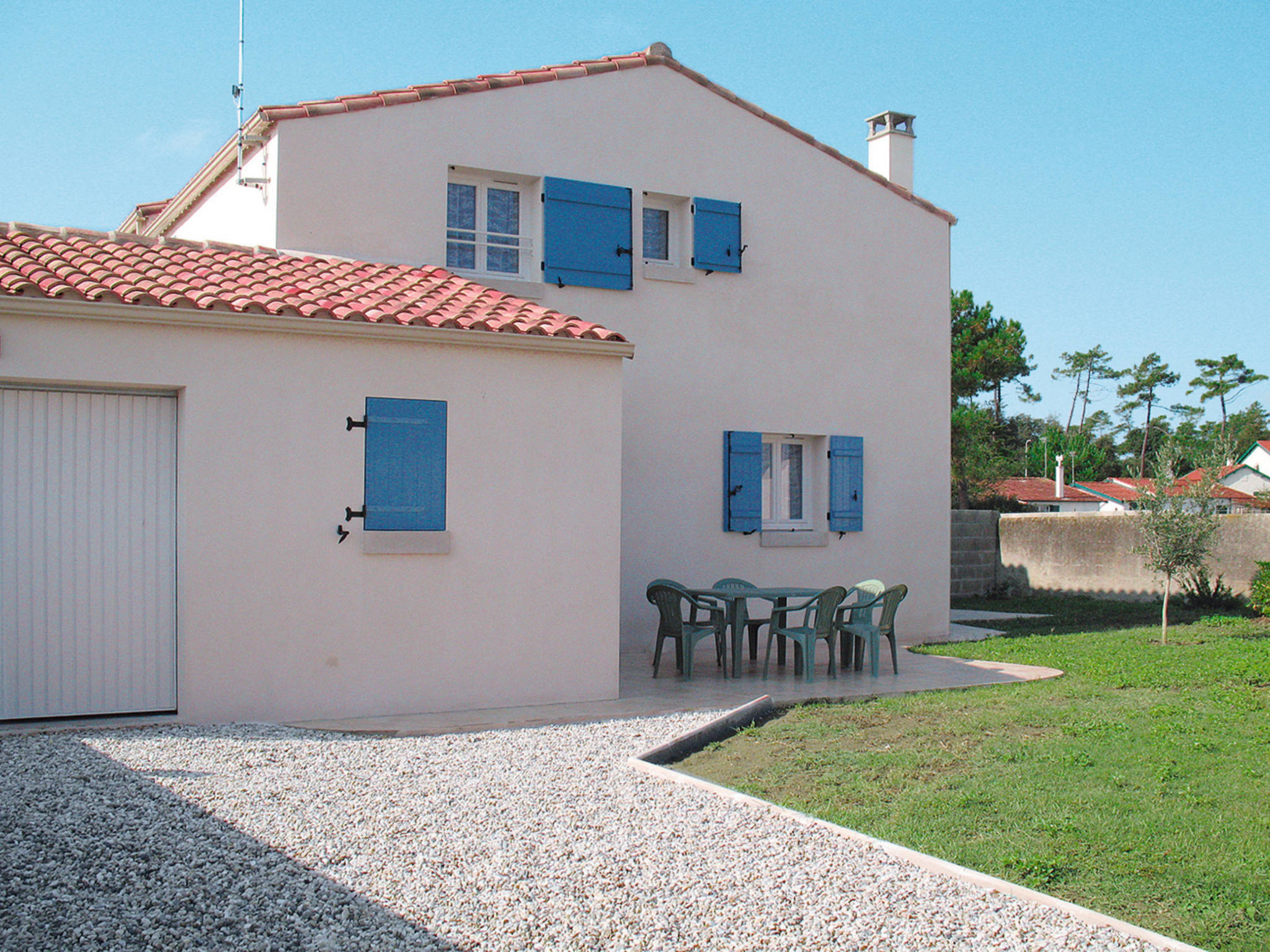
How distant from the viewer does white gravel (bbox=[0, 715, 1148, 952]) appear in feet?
13.0

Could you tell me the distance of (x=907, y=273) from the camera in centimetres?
1346

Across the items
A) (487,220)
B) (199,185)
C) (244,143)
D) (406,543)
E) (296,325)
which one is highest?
(199,185)

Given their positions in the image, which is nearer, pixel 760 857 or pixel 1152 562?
pixel 760 857

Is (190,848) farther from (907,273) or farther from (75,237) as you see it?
(907,273)

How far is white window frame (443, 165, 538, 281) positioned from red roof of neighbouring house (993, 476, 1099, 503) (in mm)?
36488

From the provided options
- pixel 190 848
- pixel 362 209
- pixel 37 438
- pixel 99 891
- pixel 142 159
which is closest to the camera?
pixel 99 891

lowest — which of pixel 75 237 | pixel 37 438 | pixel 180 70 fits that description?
pixel 37 438

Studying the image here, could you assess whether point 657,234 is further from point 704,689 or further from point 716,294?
point 704,689

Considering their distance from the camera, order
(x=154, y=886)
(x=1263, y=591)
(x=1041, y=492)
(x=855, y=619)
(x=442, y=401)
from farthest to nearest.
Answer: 1. (x=1041, y=492)
2. (x=1263, y=591)
3. (x=855, y=619)
4. (x=442, y=401)
5. (x=154, y=886)

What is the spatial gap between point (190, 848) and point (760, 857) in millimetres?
2545

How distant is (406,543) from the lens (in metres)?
8.22

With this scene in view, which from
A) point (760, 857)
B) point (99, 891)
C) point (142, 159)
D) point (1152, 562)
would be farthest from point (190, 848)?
point (142, 159)

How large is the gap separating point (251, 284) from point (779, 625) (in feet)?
18.9

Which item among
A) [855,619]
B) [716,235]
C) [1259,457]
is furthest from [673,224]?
[1259,457]
